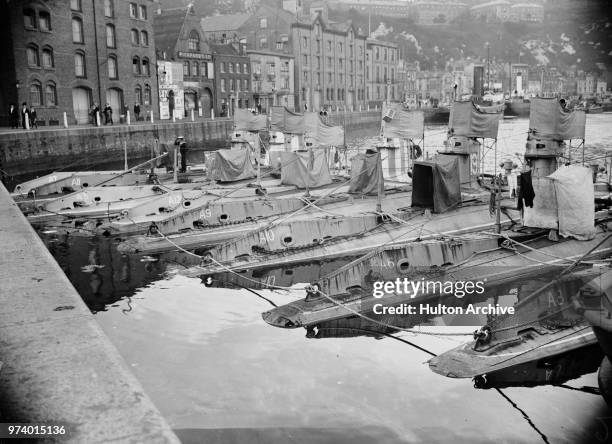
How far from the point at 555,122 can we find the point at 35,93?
156ft

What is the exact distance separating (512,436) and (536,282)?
32.0ft

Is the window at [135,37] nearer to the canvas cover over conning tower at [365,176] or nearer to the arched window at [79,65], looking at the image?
the arched window at [79,65]

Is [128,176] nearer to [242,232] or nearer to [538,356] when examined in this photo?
[242,232]

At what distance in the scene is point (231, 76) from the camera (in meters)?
87.4

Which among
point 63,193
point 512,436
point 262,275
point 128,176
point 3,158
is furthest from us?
point 3,158

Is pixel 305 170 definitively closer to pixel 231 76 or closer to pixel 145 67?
pixel 145 67

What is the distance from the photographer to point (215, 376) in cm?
1426

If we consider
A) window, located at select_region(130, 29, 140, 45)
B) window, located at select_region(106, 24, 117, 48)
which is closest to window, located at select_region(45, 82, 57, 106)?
window, located at select_region(106, 24, 117, 48)

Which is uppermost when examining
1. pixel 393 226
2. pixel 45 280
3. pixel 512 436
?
pixel 45 280

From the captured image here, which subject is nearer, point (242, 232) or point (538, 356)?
point (538, 356)

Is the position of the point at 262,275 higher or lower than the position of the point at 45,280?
lower

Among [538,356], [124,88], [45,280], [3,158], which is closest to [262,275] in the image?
[538,356]

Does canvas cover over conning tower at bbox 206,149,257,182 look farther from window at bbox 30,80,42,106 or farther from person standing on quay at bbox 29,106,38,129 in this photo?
window at bbox 30,80,42,106

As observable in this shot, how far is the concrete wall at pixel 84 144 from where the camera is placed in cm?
4547
